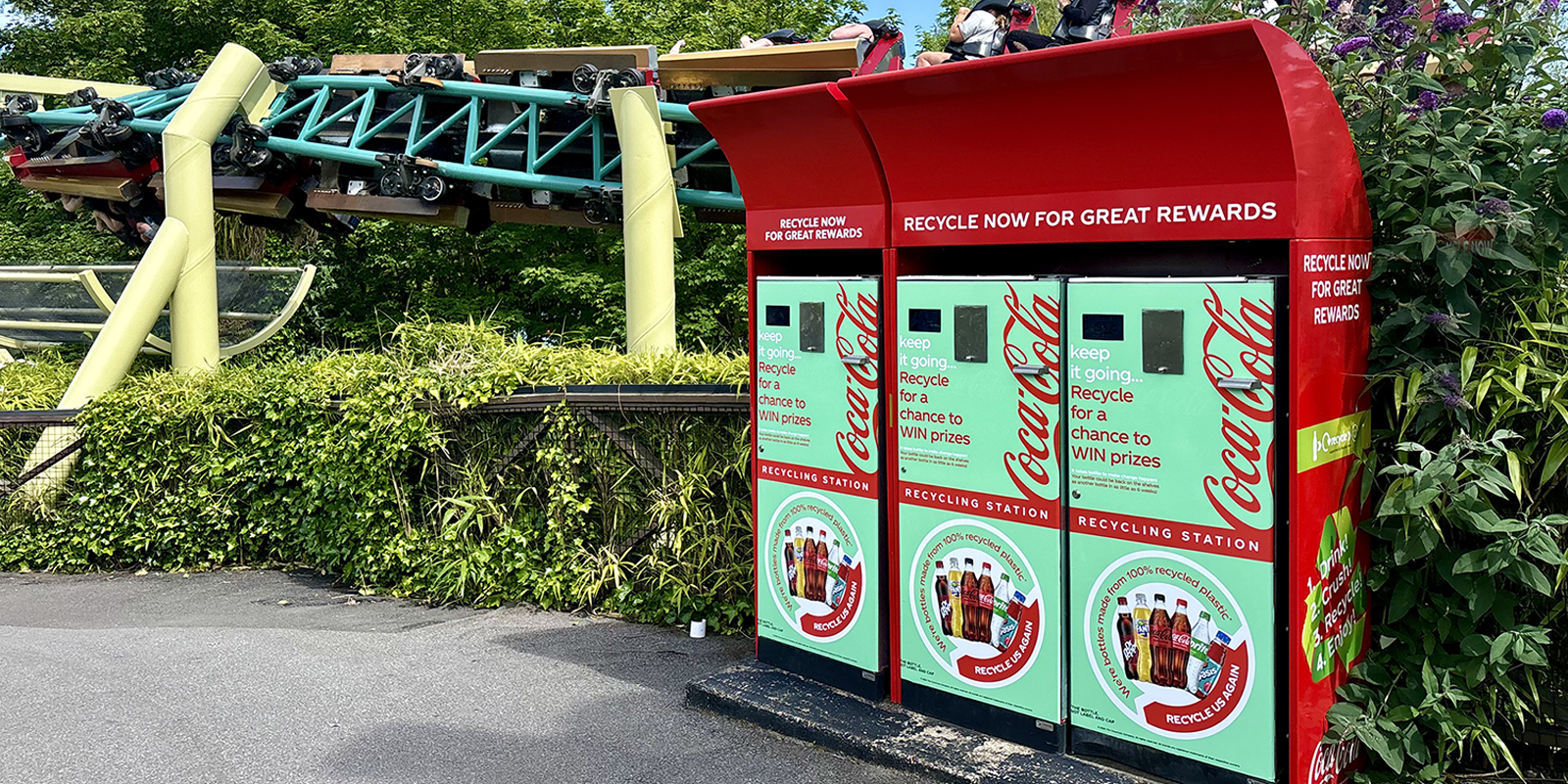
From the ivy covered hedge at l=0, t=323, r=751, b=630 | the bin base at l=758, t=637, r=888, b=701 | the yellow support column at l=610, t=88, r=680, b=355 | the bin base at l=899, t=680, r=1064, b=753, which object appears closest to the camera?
the bin base at l=899, t=680, r=1064, b=753

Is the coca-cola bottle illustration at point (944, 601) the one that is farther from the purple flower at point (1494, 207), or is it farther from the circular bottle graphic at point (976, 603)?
the purple flower at point (1494, 207)

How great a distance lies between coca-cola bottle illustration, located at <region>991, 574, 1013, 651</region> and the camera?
4723 millimetres

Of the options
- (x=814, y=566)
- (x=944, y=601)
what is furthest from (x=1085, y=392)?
(x=814, y=566)

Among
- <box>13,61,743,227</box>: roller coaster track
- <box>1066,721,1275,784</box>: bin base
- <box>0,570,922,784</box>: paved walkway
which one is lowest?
<box>0,570,922,784</box>: paved walkway

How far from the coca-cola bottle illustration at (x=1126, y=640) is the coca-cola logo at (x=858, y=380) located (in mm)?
1208

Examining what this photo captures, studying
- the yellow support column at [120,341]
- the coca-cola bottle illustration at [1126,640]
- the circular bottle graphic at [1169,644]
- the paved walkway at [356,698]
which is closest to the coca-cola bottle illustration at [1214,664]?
the circular bottle graphic at [1169,644]

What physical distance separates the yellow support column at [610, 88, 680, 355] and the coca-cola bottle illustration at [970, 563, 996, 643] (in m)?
4.50

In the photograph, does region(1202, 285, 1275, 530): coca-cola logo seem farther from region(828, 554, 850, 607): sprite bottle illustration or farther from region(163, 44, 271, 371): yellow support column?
region(163, 44, 271, 371): yellow support column

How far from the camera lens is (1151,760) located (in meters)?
4.36

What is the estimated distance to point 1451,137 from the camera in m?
4.15

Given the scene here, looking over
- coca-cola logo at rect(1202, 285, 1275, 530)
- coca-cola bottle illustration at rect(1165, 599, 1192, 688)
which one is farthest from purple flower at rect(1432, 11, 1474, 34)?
coca-cola bottle illustration at rect(1165, 599, 1192, 688)

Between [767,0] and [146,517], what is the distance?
54.7ft

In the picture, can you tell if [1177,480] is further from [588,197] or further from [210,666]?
[588,197]

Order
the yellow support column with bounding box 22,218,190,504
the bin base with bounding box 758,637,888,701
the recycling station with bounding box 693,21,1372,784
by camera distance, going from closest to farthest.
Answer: the recycling station with bounding box 693,21,1372,784 → the bin base with bounding box 758,637,888,701 → the yellow support column with bounding box 22,218,190,504
